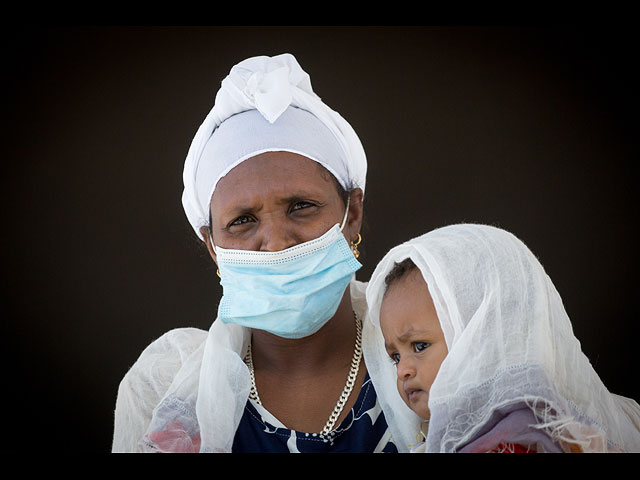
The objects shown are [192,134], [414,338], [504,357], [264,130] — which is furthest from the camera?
[192,134]

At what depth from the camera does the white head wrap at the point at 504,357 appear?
1.64 m

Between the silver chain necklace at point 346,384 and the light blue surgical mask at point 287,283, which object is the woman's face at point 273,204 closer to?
the light blue surgical mask at point 287,283

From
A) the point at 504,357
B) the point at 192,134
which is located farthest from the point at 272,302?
the point at 192,134

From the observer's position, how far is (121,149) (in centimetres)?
306

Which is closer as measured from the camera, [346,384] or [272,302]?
[272,302]

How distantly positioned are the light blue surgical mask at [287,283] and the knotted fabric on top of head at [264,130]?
25 cm

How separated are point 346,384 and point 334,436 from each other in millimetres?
183

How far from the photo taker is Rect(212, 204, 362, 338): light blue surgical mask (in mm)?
2041

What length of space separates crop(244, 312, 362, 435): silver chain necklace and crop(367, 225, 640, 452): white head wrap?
425mm

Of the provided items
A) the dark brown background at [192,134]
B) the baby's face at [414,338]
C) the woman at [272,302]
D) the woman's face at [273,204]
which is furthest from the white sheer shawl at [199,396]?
the dark brown background at [192,134]

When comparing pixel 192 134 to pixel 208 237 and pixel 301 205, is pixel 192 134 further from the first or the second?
pixel 301 205

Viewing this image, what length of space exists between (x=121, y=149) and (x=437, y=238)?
168 centimetres

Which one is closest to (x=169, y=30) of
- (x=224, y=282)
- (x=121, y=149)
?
(x=121, y=149)

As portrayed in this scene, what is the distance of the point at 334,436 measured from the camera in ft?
6.73
